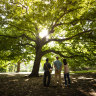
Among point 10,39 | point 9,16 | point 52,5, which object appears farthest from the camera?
point 10,39

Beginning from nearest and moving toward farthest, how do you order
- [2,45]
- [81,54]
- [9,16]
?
1. [9,16]
2. [2,45]
3. [81,54]

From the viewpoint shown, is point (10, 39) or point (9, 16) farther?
point (10, 39)

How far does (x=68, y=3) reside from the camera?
10836 mm

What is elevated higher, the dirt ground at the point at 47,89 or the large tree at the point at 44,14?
the large tree at the point at 44,14

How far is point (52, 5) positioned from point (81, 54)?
874 centimetres

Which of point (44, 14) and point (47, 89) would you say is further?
point (44, 14)

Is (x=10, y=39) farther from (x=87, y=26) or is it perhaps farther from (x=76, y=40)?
(x=87, y=26)

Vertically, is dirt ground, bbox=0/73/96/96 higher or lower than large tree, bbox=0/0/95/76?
lower

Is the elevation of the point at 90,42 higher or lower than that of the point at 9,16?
lower

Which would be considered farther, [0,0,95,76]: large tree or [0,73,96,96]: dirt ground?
[0,0,95,76]: large tree

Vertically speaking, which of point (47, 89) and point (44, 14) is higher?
point (44, 14)

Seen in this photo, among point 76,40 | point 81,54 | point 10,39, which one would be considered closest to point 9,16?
point 10,39

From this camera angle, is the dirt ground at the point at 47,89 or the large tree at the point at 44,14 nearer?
the dirt ground at the point at 47,89

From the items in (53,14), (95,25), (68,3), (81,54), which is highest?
(68,3)
